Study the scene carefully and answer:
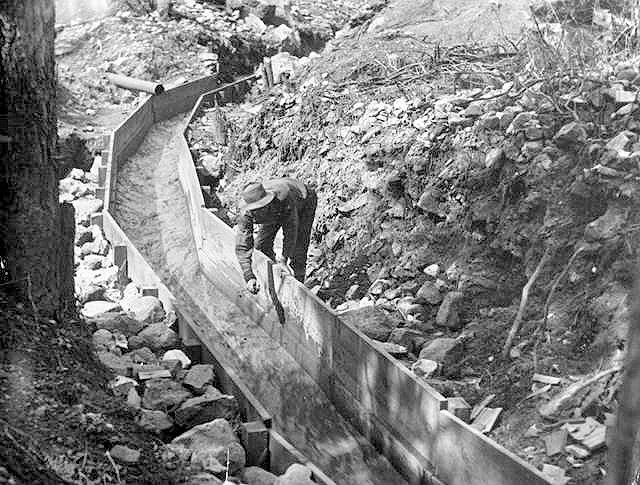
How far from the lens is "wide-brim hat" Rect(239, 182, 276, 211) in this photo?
8.58m

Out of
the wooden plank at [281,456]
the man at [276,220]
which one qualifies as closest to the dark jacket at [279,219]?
the man at [276,220]

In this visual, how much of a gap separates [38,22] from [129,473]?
3212 mm

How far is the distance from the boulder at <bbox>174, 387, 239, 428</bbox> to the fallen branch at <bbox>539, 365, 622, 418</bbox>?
260 cm

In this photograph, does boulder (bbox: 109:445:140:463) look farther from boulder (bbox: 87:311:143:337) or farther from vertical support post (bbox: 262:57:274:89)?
vertical support post (bbox: 262:57:274:89)

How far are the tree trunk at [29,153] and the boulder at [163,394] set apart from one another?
3.31 feet

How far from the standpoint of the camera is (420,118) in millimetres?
11156

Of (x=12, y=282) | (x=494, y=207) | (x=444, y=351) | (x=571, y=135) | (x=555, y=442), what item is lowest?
(x=444, y=351)

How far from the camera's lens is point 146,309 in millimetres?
8352

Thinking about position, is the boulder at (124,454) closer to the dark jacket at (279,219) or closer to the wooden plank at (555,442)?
the wooden plank at (555,442)

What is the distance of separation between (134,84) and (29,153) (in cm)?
1512

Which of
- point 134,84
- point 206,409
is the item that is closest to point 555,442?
point 206,409

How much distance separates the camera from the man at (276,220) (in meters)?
8.64

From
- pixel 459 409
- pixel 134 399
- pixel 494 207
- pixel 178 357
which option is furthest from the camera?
pixel 494 207

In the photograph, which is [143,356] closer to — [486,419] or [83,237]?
[486,419]
